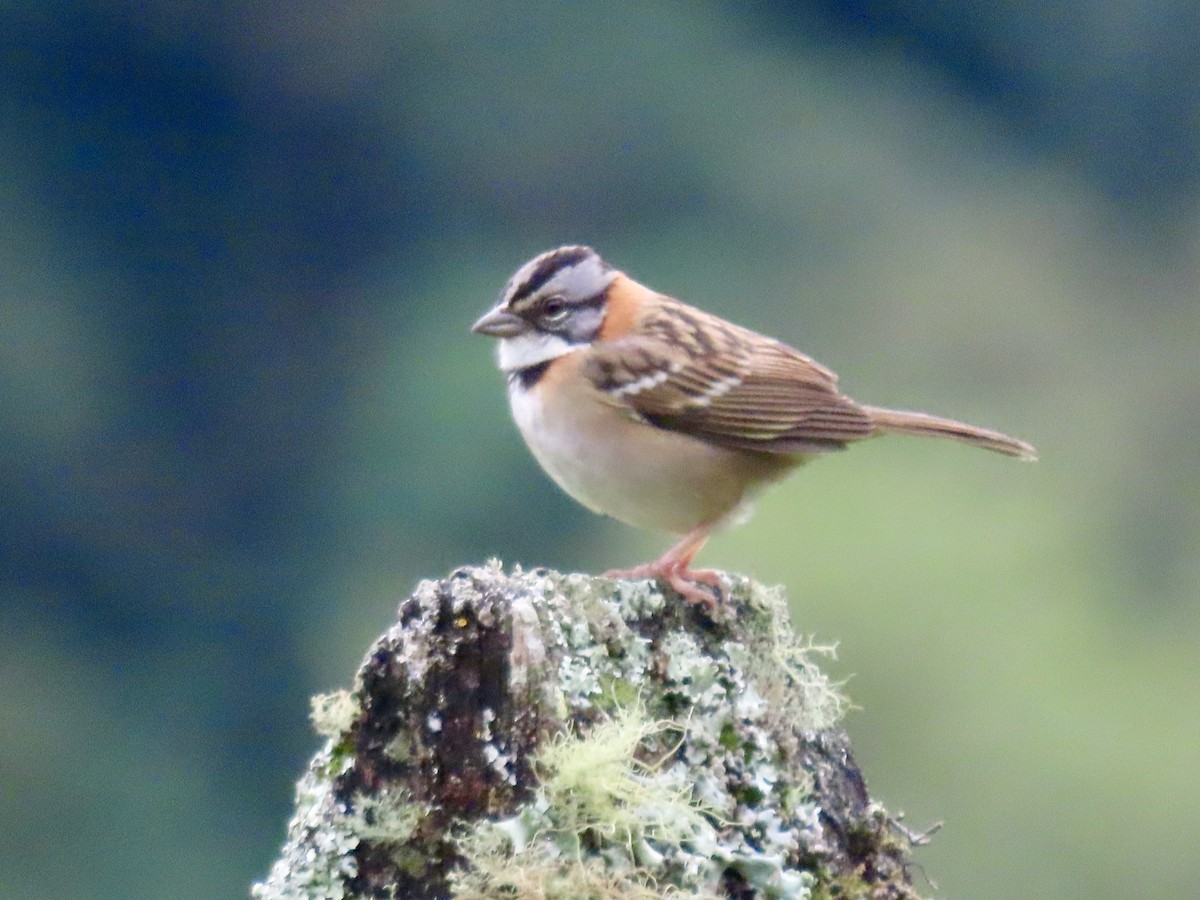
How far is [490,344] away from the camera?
24.6 metres

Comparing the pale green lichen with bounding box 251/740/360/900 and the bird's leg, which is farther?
the bird's leg

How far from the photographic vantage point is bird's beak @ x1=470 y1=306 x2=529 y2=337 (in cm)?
524

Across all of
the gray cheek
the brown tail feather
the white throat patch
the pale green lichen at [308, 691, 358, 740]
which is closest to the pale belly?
the white throat patch

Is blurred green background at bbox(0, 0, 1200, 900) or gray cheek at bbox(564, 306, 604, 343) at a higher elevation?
blurred green background at bbox(0, 0, 1200, 900)

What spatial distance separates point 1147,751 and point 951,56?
50.9 ft

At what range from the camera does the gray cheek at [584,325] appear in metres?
5.32

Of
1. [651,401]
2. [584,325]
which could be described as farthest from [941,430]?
[584,325]

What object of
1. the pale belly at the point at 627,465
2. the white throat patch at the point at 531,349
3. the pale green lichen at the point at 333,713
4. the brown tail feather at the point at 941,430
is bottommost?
the pale green lichen at the point at 333,713

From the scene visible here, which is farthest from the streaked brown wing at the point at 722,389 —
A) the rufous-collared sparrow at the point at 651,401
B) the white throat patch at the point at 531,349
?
the white throat patch at the point at 531,349

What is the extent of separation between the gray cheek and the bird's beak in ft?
0.42

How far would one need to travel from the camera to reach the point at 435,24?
101ft

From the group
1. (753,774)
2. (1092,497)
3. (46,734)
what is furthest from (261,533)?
(753,774)

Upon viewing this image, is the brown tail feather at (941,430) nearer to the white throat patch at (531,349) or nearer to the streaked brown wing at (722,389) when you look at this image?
the streaked brown wing at (722,389)

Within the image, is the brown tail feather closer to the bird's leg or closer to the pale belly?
the pale belly
